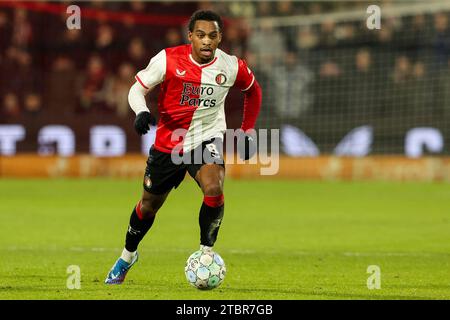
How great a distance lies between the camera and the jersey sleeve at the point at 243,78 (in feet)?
28.8

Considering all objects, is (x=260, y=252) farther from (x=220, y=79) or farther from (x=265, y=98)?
(x=265, y=98)

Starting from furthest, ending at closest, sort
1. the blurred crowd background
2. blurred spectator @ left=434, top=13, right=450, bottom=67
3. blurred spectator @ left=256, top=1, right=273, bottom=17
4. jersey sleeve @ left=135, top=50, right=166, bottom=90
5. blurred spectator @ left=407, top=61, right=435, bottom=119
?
blurred spectator @ left=256, top=1, right=273, bottom=17 < blurred spectator @ left=434, top=13, right=450, bottom=67 < the blurred crowd background < blurred spectator @ left=407, top=61, right=435, bottom=119 < jersey sleeve @ left=135, top=50, right=166, bottom=90

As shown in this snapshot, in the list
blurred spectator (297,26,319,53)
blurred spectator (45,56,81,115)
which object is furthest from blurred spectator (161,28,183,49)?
blurred spectator (297,26,319,53)

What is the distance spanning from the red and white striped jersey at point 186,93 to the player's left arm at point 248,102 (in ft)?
0.49

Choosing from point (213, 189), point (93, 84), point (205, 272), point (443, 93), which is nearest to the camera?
point (205, 272)

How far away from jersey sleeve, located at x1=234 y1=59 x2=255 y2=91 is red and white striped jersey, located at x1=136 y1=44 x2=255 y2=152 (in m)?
0.11

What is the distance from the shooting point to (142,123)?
26.2ft

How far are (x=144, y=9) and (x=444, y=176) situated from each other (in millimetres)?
7610

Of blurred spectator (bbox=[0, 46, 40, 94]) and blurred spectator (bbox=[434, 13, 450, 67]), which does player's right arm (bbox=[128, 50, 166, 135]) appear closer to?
blurred spectator (bbox=[0, 46, 40, 94])

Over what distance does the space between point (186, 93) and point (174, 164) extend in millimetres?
556

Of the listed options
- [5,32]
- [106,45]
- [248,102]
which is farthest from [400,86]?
[248,102]

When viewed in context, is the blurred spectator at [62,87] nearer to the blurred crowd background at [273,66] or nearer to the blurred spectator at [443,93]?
the blurred crowd background at [273,66]

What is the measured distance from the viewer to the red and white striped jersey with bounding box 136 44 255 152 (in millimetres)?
8516
